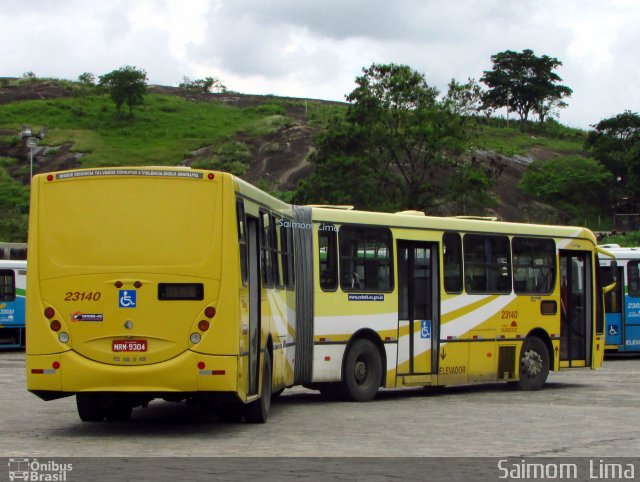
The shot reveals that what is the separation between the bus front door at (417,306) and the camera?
19594 mm

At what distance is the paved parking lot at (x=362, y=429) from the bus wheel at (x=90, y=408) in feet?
0.37

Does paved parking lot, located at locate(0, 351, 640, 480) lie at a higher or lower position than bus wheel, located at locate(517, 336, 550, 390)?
lower

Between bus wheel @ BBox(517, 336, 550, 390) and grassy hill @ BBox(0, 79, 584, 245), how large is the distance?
55170 mm

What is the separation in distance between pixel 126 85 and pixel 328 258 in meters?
96.1

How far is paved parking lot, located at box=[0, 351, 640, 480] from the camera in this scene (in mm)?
12273

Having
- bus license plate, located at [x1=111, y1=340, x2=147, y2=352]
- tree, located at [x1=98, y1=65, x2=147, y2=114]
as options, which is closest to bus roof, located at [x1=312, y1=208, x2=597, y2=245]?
bus license plate, located at [x1=111, y1=340, x2=147, y2=352]

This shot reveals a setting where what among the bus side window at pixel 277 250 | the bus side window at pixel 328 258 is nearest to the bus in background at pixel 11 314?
the bus side window at pixel 328 258

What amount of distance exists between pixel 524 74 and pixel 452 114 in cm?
7431

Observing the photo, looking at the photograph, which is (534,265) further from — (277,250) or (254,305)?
(254,305)

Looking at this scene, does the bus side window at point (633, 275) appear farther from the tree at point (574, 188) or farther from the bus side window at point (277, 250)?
the tree at point (574, 188)

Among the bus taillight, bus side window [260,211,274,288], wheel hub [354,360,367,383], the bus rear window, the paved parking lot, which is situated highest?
bus side window [260,211,274,288]

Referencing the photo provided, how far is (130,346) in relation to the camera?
43.6 feet

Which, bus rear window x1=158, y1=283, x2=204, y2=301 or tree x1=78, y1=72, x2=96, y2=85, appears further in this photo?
tree x1=78, y1=72, x2=96, y2=85
